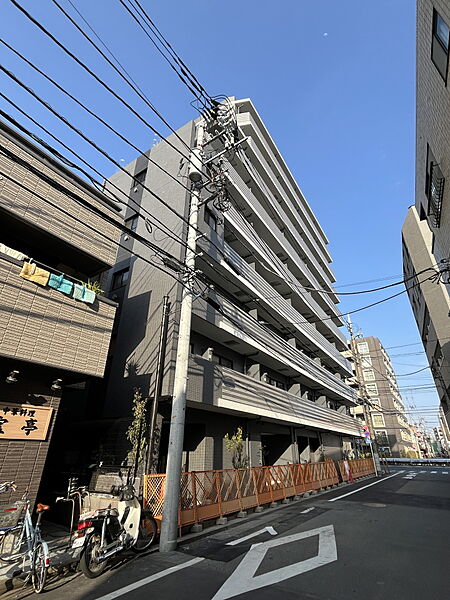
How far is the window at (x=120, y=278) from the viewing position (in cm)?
1506

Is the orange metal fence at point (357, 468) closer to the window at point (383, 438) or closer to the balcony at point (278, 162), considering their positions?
the balcony at point (278, 162)

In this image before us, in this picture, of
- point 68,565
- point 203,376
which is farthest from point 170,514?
point 203,376

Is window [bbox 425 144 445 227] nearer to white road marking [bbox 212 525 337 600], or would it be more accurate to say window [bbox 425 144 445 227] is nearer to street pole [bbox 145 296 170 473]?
street pole [bbox 145 296 170 473]

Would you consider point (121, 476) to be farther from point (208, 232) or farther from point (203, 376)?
point (208, 232)

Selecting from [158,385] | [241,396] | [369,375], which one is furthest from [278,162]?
[369,375]

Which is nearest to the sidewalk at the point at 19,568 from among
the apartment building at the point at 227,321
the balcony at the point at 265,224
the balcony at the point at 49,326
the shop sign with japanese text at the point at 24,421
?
the shop sign with japanese text at the point at 24,421

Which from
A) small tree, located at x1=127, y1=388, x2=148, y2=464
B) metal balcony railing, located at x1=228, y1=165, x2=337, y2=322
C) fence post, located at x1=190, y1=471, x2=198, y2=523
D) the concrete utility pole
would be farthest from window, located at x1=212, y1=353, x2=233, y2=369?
metal balcony railing, located at x1=228, y1=165, x2=337, y2=322

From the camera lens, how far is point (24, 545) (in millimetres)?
5582

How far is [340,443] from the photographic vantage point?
31.3 meters

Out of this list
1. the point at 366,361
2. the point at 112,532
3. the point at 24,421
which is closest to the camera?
the point at 112,532

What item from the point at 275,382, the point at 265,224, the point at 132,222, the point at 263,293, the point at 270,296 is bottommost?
the point at 275,382

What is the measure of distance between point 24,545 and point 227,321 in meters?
9.84

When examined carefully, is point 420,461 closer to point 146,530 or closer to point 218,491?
point 218,491

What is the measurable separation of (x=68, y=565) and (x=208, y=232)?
12.1 metres
